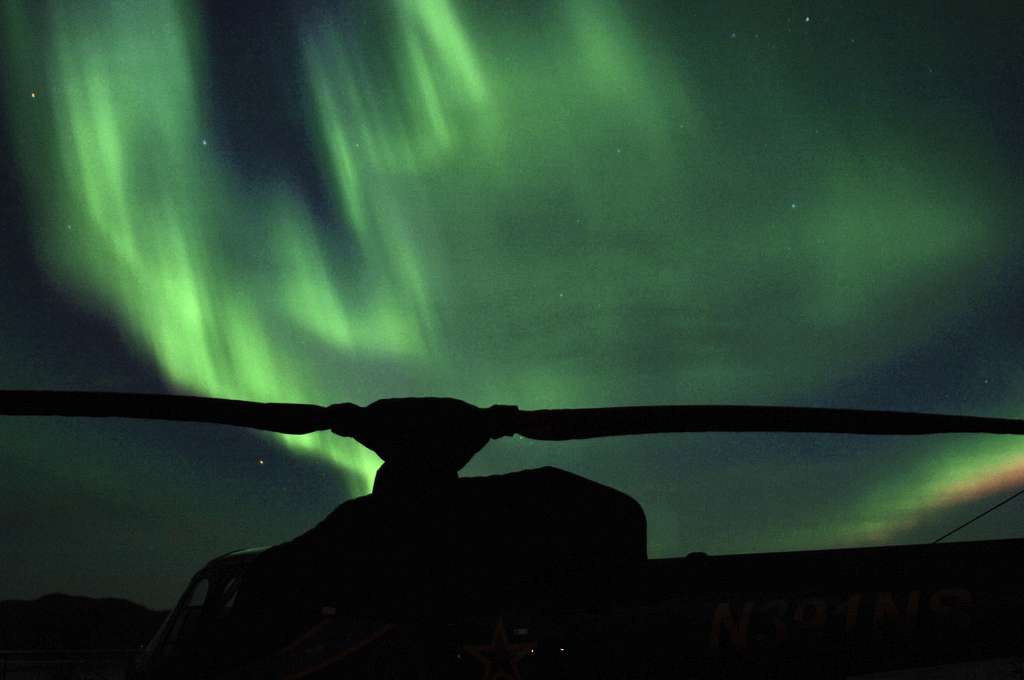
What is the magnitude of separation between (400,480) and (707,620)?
6.42ft

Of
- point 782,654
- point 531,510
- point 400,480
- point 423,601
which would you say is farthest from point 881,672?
point 400,480

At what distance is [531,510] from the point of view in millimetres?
3992

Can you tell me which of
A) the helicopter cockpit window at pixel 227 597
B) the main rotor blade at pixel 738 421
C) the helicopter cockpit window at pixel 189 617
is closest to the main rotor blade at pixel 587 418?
the main rotor blade at pixel 738 421

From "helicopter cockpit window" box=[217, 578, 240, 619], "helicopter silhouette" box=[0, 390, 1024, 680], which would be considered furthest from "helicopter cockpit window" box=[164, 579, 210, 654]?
"helicopter silhouette" box=[0, 390, 1024, 680]

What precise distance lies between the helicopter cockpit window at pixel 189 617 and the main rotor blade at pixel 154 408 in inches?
138

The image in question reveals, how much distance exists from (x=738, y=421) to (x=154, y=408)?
10.6ft

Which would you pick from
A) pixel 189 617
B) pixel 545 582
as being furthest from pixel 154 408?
pixel 189 617

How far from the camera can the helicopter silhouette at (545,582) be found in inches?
155

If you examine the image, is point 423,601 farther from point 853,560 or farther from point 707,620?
point 853,560

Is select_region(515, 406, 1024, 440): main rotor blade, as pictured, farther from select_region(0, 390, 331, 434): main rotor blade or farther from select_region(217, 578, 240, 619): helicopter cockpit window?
select_region(217, 578, 240, 619): helicopter cockpit window

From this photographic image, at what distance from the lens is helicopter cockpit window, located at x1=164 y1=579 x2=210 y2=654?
698 centimetres

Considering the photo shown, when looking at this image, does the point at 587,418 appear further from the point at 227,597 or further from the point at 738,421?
the point at 227,597

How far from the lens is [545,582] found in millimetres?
4195

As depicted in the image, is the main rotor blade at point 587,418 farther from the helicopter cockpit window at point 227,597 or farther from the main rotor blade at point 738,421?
the helicopter cockpit window at point 227,597
